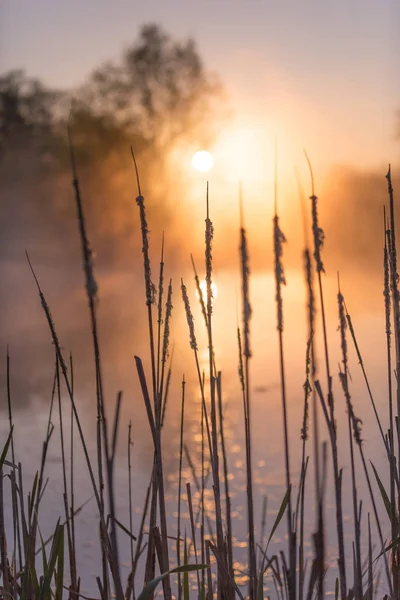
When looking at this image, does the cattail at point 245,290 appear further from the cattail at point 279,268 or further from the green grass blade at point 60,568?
the green grass blade at point 60,568

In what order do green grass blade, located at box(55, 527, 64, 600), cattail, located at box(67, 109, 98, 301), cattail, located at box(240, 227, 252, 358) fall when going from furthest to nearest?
green grass blade, located at box(55, 527, 64, 600) → cattail, located at box(240, 227, 252, 358) → cattail, located at box(67, 109, 98, 301)

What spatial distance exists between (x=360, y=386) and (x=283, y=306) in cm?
503

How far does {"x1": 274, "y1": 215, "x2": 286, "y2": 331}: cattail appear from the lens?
998 millimetres

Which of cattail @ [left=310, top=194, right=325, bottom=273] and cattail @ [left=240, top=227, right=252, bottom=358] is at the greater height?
cattail @ [left=310, top=194, right=325, bottom=273]

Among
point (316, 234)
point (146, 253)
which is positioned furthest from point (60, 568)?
point (316, 234)

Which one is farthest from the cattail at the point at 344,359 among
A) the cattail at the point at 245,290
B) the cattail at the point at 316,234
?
the cattail at the point at 245,290

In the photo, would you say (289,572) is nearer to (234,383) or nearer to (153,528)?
(153,528)

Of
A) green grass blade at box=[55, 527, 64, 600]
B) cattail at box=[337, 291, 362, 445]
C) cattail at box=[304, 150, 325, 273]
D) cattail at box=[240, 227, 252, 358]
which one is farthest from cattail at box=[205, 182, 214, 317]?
green grass blade at box=[55, 527, 64, 600]

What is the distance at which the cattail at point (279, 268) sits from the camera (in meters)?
1.00

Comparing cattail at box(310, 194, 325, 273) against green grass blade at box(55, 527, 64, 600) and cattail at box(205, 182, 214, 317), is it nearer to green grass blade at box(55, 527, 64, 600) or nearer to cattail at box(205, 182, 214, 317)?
cattail at box(205, 182, 214, 317)

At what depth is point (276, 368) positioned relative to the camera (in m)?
7.50

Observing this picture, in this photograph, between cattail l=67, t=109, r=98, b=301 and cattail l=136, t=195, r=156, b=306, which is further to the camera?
cattail l=136, t=195, r=156, b=306

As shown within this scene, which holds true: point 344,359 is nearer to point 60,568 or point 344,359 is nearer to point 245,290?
point 245,290

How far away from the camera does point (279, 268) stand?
101cm
